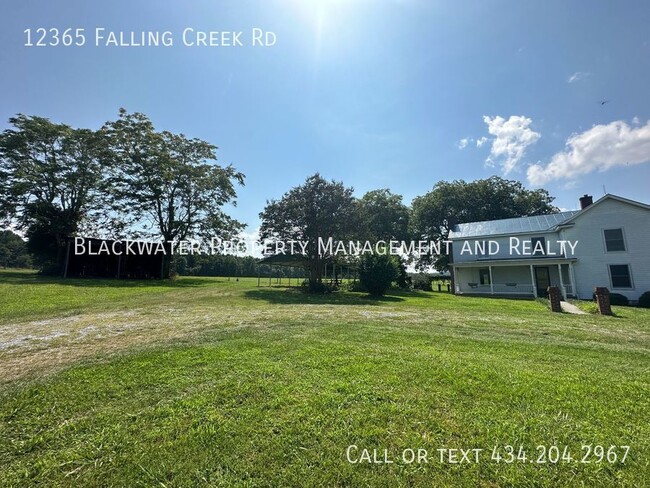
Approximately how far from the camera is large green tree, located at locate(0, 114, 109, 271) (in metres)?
24.3

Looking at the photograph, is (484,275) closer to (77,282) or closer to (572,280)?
(572,280)

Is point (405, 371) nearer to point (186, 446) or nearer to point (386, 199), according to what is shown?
point (186, 446)

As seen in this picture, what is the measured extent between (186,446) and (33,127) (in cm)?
3545

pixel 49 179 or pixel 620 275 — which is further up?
pixel 49 179

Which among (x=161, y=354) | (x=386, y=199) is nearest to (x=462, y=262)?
(x=386, y=199)

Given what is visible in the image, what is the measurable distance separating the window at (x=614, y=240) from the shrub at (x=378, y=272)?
1412 centimetres

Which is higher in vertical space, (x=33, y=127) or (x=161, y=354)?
(x=33, y=127)

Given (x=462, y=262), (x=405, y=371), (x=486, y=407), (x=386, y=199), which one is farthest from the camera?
(x=386, y=199)

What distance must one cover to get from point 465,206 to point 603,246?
19829 mm

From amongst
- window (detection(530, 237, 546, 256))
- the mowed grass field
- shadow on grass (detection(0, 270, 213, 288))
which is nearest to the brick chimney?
window (detection(530, 237, 546, 256))

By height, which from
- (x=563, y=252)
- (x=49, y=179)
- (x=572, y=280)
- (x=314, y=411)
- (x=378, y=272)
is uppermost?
(x=49, y=179)

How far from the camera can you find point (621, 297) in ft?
56.2

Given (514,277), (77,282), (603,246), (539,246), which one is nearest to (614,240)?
(603,246)

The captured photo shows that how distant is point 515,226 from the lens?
24.1 metres
